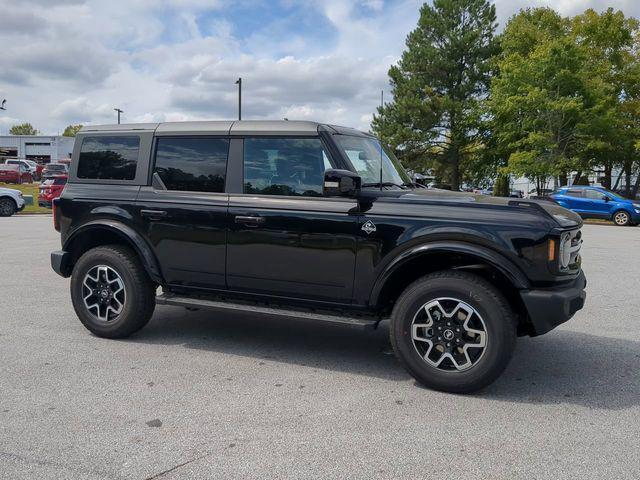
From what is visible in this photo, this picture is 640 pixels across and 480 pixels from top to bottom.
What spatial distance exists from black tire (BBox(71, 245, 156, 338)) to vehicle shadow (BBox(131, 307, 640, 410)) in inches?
9.2

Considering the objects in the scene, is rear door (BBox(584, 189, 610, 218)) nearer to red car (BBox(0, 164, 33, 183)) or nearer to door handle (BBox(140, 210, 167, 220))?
door handle (BBox(140, 210, 167, 220))

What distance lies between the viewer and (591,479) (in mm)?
2836

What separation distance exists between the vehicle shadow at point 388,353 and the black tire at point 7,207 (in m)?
17.5

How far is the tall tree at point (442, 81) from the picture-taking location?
38.0 m

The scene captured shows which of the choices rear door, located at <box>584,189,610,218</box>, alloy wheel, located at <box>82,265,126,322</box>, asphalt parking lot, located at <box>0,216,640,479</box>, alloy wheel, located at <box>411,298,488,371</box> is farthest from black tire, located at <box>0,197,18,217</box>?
rear door, located at <box>584,189,610,218</box>

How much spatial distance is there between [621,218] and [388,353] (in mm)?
21398

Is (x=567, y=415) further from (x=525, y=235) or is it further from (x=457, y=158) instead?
(x=457, y=158)

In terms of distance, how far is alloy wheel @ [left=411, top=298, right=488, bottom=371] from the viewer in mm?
3916

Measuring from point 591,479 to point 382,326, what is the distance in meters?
3.17

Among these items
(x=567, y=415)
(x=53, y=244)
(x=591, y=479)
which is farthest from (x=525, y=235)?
(x=53, y=244)

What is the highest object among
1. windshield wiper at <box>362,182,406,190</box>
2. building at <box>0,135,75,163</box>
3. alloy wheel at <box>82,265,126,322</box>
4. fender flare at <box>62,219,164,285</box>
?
building at <box>0,135,75,163</box>

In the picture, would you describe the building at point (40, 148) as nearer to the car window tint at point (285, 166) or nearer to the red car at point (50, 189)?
the red car at point (50, 189)

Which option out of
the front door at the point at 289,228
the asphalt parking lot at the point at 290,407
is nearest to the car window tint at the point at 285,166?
the front door at the point at 289,228

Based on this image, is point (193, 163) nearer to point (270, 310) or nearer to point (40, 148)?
point (270, 310)
